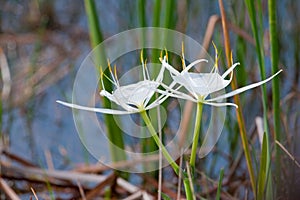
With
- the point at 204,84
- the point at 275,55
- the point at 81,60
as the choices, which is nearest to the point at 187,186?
the point at 204,84

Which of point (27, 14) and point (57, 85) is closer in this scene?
point (57, 85)

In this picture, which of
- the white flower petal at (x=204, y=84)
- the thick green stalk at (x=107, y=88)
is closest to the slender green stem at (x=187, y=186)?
the white flower petal at (x=204, y=84)

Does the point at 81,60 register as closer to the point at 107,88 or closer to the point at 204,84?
the point at 107,88

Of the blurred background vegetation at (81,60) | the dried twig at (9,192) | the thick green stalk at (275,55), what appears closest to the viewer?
the thick green stalk at (275,55)

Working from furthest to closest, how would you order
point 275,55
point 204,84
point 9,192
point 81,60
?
point 81,60 < point 9,192 < point 275,55 < point 204,84

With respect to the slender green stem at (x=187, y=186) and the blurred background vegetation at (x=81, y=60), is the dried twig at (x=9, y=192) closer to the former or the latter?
the blurred background vegetation at (x=81, y=60)

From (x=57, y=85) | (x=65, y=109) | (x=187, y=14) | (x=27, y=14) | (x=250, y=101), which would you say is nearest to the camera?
(x=250, y=101)

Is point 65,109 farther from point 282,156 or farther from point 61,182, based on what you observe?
point 282,156

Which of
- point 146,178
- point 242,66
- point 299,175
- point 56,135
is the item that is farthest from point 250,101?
point 299,175

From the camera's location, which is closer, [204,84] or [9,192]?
[204,84]
